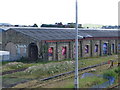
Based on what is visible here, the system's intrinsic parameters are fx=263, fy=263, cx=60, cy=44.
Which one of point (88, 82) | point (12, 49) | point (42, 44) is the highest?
point (42, 44)

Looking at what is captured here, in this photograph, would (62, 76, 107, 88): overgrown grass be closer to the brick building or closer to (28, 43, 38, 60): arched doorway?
→ the brick building

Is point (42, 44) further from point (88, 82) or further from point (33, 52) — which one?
point (88, 82)

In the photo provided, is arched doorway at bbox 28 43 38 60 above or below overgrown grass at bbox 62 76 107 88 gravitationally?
above

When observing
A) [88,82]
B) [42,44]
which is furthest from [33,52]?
[88,82]

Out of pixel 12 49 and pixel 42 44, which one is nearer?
pixel 42 44

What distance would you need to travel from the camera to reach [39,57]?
31359 millimetres

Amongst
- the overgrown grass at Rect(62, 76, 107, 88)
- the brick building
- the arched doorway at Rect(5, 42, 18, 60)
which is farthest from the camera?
the arched doorway at Rect(5, 42, 18, 60)

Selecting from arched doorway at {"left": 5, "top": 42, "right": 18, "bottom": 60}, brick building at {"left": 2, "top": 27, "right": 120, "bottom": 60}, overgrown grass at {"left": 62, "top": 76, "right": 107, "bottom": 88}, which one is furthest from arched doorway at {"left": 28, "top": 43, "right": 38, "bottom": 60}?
overgrown grass at {"left": 62, "top": 76, "right": 107, "bottom": 88}

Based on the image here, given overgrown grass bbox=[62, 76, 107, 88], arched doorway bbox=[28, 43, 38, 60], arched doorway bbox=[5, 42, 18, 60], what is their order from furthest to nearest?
arched doorway bbox=[5, 42, 18, 60] < arched doorway bbox=[28, 43, 38, 60] < overgrown grass bbox=[62, 76, 107, 88]

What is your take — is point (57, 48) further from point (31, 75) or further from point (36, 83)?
point (36, 83)

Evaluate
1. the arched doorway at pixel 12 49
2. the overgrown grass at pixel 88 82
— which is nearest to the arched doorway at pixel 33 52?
the arched doorway at pixel 12 49

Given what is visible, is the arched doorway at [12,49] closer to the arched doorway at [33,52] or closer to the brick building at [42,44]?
the brick building at [42,44]

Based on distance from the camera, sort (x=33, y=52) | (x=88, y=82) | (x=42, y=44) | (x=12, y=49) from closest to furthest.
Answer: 1. (x=88, y=82)
2. (x=42, y=44)
3. (x=33, y=52)
4. (x=12, y=49)

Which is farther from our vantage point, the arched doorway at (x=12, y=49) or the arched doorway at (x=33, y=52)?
the arched doorway at (x=12, y=49)
